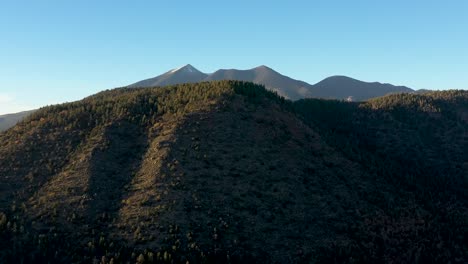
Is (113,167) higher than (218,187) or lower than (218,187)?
higher

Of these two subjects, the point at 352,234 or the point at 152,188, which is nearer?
the point at 352,234

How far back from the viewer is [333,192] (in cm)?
6756

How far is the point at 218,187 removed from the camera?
6462 centimetres

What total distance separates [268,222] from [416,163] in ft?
173

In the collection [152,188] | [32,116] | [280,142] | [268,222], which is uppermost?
[32,116]

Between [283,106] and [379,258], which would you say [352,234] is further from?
[283,106]

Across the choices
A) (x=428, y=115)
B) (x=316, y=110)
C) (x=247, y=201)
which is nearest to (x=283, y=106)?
(x=316, y=110)

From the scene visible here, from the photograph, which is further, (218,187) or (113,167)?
(113,167)

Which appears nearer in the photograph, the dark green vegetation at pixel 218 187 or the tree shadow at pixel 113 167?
the dark green vegetation at pixel 218 187

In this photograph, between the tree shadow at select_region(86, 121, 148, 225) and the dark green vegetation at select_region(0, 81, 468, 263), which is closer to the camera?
the dark green vegetation at select_region(0, 81, 468, 263)

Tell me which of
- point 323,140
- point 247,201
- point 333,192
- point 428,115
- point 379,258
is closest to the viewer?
point 379,258

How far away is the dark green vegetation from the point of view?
2062 inches

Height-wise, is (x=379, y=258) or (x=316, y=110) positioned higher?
(x=316, y=110)

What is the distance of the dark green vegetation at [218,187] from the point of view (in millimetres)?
52375
